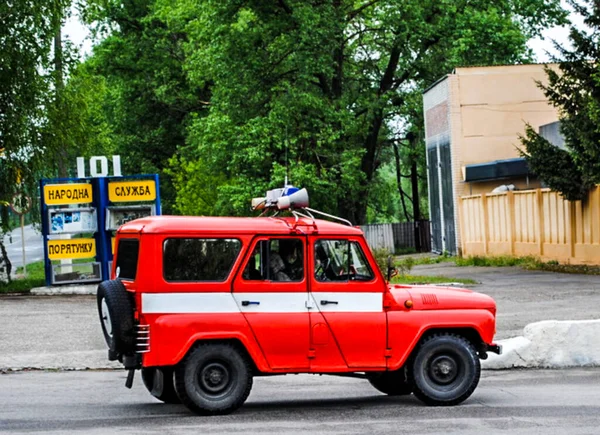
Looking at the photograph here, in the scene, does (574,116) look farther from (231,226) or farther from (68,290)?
(231,226)

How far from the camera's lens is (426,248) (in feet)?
206

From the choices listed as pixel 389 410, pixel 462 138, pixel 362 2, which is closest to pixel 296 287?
pixel 389 410

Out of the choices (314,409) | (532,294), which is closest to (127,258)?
(314,409)

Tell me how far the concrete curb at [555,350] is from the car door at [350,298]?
4.33 m

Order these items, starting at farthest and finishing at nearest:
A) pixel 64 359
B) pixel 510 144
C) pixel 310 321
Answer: pixel 510 144 → pixel 64 359 → pixel 310 321

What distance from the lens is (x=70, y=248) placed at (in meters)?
28.8

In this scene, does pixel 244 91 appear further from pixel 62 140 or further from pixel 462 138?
pixel 62 140

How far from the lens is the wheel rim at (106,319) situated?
39.0 feet

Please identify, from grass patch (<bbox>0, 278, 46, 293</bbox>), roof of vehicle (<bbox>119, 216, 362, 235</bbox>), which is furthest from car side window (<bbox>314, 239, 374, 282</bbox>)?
grass patch (<bbox>0, 278, 46, 293</bbox>)

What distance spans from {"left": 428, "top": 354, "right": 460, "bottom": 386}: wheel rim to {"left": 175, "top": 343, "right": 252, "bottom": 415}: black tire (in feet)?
6.28

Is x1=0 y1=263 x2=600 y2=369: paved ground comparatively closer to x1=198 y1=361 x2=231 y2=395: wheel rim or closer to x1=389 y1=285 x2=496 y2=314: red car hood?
x1=198 y1=361 x2=231 y2=395: wheel rim

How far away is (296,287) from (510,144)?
35.9 meters

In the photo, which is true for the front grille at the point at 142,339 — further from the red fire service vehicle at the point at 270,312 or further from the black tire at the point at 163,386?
the black tire at the point at 163,386

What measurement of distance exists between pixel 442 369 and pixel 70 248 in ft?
57.5
